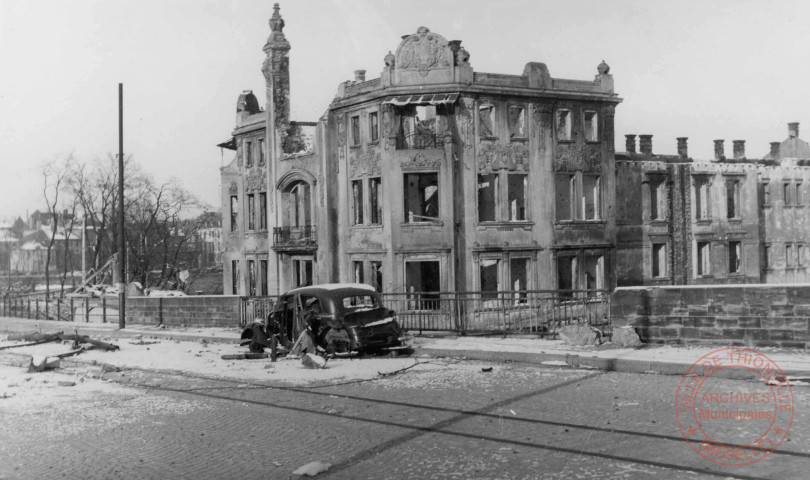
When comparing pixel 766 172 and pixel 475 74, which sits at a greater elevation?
pixel 475 74

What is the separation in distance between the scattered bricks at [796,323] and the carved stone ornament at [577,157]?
1672cm

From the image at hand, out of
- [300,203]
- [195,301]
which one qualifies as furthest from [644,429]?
[300,203]

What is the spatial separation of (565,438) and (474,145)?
21452mm

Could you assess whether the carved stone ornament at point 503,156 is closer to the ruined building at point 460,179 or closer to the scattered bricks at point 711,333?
the ruined building at point 460,179

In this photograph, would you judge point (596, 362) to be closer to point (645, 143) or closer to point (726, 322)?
point (726, 322)

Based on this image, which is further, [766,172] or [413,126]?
[766,172]

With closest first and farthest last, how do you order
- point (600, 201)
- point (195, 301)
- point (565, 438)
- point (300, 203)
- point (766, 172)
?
1. point (565, 438)
2. point (195, 301)
3. point (600, 201)
4. point (300, 203)
5. point (766, 172)

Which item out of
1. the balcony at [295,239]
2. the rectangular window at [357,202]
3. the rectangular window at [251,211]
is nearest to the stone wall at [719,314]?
the rectangular window at [357,202]

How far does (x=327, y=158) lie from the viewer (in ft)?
100

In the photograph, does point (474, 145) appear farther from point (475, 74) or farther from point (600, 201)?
point (600, 201)

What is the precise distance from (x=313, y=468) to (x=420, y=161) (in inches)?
868

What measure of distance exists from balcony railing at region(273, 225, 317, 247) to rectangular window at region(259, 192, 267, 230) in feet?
9.01

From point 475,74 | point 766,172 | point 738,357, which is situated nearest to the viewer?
point 738,357

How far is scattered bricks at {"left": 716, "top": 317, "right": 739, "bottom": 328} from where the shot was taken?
13.9m
